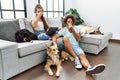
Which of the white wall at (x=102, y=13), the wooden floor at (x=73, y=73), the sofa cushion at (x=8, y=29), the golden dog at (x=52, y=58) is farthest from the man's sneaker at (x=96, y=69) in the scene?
the white wall at (x=102, y=13)

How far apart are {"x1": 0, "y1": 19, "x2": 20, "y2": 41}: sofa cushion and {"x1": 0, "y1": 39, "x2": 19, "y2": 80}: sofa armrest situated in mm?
511

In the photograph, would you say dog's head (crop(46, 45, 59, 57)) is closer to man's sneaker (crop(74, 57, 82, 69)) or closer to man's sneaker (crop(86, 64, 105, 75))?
man's sneaker (crop(74, 57, 82, 69))

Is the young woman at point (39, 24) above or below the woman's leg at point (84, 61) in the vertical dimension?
above

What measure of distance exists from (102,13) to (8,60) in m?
3.57

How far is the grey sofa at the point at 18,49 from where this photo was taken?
1839mm

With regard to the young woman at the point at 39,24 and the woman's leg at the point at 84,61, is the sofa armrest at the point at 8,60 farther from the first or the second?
the woman's leg at the point at 84,61

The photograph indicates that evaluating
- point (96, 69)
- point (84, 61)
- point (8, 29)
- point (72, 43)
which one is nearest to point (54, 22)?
point (72, 43)

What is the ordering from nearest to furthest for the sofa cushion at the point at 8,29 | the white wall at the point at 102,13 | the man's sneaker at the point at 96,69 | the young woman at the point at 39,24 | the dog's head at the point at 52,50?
the man's sneaker at the point at 96,69, the dog's head at the point at 52,50, the sofa cushion at the point at 8,29, the young woman at the point at 39,24, the white wall at the point at 102,13

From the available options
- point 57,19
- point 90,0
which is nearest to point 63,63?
point 57,19

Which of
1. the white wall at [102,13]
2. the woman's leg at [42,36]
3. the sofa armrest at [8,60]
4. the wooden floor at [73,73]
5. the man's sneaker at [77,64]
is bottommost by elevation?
the wooden floor at [73,73]

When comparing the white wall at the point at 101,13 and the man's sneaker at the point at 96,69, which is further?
the white wall at the point at 101,13

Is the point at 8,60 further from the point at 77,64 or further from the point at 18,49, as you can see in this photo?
the point at 77,64

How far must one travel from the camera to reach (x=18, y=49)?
6.55ft

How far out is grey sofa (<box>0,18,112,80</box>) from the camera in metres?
1.84
